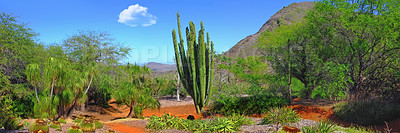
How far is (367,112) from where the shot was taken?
30.9 ft

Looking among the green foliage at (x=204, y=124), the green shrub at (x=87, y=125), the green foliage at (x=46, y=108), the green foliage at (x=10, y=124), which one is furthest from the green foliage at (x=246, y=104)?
the green foliage at (x=10, y=124)

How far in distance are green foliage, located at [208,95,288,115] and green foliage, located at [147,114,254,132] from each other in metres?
2.41

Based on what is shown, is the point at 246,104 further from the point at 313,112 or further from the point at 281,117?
the point at 281,117

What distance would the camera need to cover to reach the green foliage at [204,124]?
725 cm

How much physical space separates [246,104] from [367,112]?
473 centimetres

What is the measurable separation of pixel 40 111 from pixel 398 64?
16.0m

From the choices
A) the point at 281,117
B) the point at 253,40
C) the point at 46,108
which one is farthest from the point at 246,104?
the point at 253,40

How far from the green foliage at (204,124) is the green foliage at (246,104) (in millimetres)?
2406

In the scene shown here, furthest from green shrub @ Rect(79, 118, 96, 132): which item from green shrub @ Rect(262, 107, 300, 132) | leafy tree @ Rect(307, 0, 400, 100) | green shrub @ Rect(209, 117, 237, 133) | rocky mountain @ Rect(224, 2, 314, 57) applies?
rocky mountain @ Rect(224, 2, 314, 57)

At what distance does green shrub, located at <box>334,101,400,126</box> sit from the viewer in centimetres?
920

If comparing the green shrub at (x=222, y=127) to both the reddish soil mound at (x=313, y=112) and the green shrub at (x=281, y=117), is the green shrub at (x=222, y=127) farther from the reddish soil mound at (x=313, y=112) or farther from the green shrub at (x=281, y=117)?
the reddish soil mound at (x=313, y=112)

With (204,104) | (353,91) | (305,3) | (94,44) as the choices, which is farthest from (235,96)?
(305,3)

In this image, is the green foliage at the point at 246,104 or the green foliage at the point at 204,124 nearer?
the green foliage at the point at 204,124

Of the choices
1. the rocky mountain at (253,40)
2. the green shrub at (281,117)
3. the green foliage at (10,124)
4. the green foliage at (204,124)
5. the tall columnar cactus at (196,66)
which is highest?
the rocky mountain at (253,40)
